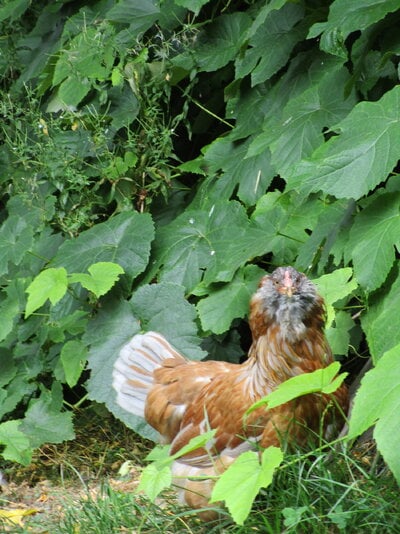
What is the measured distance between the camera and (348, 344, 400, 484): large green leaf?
2.58 meters

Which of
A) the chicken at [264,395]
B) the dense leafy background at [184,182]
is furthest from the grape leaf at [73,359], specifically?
the chicken at [264,395]

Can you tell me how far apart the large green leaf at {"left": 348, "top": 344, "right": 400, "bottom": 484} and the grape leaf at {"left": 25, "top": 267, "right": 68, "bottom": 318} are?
7.01 ft

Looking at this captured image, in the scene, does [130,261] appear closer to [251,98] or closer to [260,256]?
[260,256]

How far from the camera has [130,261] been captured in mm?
4906

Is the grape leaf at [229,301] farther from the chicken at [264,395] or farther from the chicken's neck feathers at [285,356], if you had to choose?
the chicken's neck feathers at [285,356]

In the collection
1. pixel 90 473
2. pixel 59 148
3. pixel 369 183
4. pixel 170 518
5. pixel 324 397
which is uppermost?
pixel 369 183

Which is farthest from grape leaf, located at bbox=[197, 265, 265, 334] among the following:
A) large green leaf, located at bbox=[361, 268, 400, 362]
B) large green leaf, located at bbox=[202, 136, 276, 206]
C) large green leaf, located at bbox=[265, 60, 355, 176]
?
large green leaf, located at bbox=[361, 268, 400, 362]

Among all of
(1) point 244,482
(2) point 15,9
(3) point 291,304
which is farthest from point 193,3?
(1) point 244,482

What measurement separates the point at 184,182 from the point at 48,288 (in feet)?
4.27

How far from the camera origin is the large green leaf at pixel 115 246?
490 centimetres

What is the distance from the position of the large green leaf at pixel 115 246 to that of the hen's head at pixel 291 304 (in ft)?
3.67

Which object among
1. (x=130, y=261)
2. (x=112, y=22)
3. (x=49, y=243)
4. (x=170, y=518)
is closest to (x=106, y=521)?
(x=170, y=518)

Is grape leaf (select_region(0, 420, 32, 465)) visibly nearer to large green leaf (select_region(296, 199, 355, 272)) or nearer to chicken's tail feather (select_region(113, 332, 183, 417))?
chicken's tail feather (select_region(113, 332, 183, 417))

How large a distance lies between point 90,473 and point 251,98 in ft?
6.17
